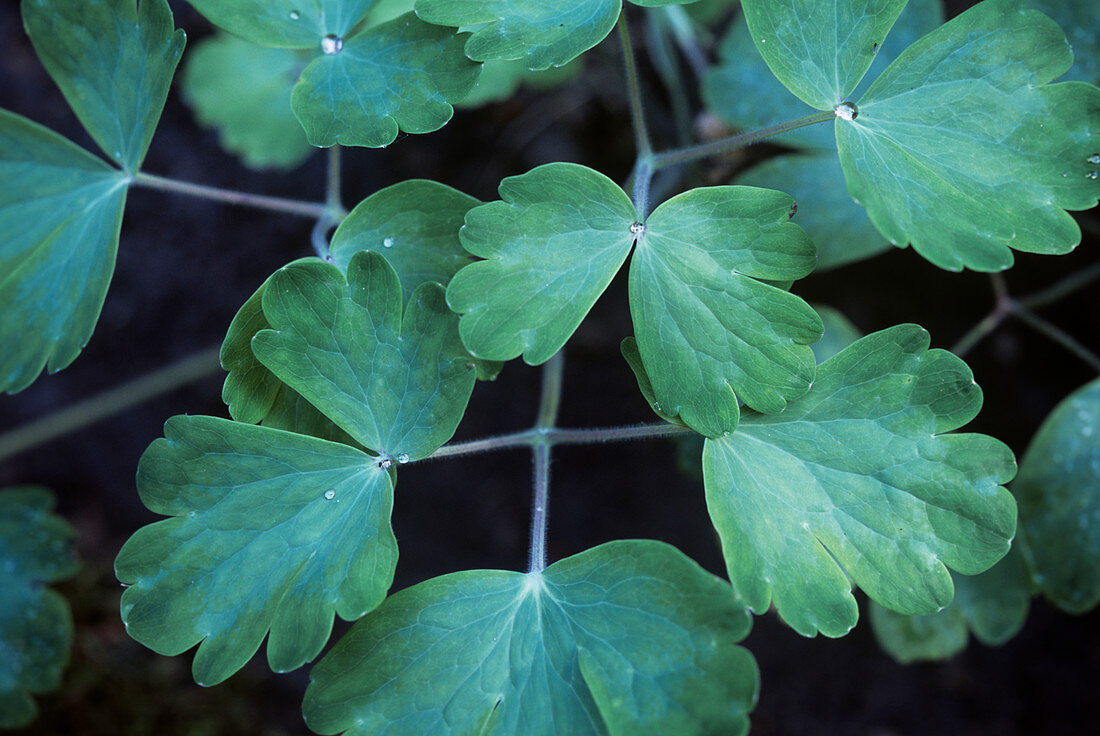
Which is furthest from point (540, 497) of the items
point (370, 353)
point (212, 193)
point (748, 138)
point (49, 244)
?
point (49, 244)

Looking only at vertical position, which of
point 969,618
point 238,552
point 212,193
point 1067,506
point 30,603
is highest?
point 212,193

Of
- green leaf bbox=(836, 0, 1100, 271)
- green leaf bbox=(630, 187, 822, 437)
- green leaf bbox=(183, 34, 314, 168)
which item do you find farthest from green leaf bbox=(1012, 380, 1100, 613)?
green leaf bbox=(183, 34, 314, 168)

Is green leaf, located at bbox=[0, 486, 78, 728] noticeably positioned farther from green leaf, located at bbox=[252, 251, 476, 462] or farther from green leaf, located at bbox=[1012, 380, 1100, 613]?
green leaf, located at bbox=[1012, 380, 1100, 613]

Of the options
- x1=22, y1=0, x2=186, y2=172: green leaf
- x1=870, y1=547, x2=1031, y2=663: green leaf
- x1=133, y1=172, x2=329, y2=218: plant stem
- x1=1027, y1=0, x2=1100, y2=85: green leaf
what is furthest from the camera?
x1=870, y1=547, x2=1031, y2=663: green leaf

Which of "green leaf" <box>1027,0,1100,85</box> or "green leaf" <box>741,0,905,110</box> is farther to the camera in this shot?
"green leaf" <box>1027,0,1100,85</box>

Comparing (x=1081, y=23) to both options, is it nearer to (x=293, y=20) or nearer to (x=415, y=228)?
(x=415, y=228)

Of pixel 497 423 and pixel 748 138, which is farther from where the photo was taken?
pixel 497 423

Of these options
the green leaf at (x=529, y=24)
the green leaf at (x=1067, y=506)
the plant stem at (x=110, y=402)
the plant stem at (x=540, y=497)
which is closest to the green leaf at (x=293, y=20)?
the green leaf at (x=529, y=24)

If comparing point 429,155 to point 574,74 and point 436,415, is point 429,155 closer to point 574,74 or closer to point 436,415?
point 574,74
